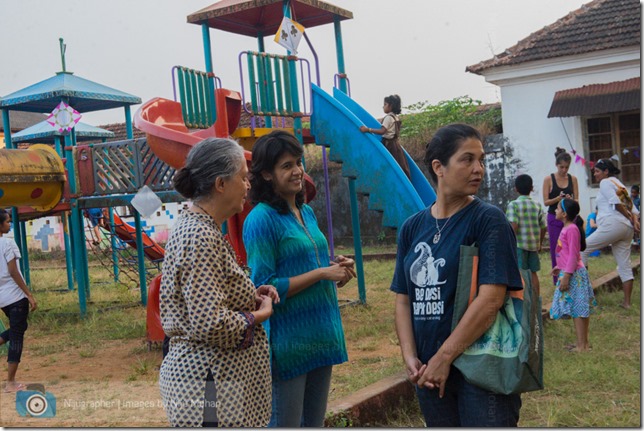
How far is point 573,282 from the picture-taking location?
551 centimetres

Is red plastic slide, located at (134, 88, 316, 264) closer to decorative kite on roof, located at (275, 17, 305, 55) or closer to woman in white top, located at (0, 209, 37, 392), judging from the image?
decorative kite on roof, located at (275, 17, 305, 55)

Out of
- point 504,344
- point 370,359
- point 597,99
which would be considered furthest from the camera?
point 597,99

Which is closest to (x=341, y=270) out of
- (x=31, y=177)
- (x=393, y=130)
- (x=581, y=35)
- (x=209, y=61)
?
(x=393, y=130)

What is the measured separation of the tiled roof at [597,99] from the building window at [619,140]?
53 cm

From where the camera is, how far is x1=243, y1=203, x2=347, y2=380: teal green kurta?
265 cm

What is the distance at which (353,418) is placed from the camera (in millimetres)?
3871

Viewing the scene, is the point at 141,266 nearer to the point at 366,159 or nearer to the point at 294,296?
the point at 366,159

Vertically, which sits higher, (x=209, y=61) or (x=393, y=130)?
(x=209, y=61)

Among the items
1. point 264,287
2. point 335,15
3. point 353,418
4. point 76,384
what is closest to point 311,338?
point 264,287

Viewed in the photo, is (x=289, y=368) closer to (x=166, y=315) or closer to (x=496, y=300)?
(x=166, y=315)

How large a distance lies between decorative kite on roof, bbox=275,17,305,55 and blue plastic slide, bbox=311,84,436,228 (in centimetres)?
59

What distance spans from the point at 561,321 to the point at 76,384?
14.1 ft

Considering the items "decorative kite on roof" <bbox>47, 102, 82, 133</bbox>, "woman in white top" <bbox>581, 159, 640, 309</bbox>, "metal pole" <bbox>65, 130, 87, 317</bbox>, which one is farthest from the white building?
"metal pole" <bbox>65, 130, 87, 317</bbox>

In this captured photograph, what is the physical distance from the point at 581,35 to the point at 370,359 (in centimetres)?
968
